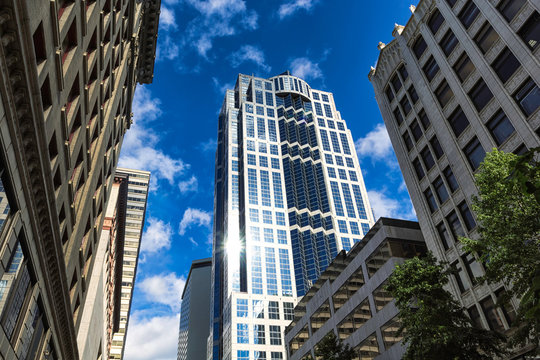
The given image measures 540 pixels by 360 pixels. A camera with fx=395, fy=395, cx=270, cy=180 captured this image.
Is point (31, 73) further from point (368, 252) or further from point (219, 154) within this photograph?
point (219, 154)

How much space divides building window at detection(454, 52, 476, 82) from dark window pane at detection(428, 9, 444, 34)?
217 inches

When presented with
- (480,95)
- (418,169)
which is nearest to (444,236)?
(418,169)

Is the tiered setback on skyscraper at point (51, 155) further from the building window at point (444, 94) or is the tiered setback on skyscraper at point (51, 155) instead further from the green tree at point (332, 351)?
the building window at point (444, 94)

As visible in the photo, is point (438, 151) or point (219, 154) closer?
point (438, 151)

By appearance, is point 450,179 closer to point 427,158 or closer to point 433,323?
point 427,158

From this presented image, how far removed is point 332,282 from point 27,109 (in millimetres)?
40459

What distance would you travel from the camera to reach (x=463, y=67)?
33.3 meters

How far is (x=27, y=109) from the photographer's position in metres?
15.1

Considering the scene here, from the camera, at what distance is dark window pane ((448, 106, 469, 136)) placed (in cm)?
3262

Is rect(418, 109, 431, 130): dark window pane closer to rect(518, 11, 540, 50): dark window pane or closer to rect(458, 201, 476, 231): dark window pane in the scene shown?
rect(458, 201, 476, 231): dark window pane

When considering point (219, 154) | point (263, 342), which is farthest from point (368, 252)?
point (219, 154)

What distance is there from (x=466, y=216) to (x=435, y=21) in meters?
19.6

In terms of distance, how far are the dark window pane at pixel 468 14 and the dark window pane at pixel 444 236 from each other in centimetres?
1704

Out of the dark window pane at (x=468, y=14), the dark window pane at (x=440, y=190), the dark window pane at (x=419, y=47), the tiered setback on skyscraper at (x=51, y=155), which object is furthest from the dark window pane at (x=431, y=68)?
the tiered setback on skyscraper at (x=51, y=155)
